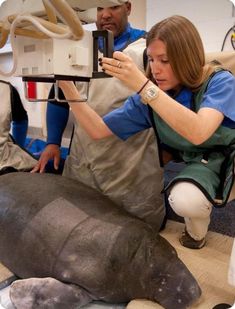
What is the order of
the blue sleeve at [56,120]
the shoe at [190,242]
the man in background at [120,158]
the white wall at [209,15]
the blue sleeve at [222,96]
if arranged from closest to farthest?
the blue sleeve at [222,96] < the shoe at [190,242] < the man in background at [120,158] < the blue sleeve at [56,120] < the white wall at [209,15]

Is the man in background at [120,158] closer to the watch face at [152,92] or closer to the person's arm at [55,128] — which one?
the person's arm at [55,128]

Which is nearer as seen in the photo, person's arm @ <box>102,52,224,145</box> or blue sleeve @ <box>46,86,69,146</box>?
person's arm @ <box>102,52,224,145</box>

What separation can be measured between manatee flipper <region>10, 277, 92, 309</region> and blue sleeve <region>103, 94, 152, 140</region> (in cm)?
59

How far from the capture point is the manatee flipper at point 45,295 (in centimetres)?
79

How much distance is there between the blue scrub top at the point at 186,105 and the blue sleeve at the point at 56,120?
398 millimetres

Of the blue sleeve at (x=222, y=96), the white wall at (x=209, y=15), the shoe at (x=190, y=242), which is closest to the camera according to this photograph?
the blue sleeve at (x=222, y=96)

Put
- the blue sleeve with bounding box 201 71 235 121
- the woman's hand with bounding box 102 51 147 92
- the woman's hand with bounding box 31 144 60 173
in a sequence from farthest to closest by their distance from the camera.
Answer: the woman's hand with bounding box 31 144 60 173
the blue sleeve with bounding box 201 71 235 121
the woman's hand with bounding box 102 51 147 92

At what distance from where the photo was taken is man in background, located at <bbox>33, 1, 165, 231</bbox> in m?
1.25

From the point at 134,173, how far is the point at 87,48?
641 millimetres

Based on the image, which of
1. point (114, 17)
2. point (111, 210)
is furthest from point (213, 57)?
point (111, 210)

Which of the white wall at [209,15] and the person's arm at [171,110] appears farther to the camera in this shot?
the white wall at [209,15]

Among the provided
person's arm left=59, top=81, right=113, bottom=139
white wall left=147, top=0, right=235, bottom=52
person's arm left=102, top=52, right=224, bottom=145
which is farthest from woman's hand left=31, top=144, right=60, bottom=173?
white wall left=147, top=0, right=235, bottom=52

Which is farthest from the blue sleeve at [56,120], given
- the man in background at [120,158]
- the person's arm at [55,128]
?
the man in background at [120,158]

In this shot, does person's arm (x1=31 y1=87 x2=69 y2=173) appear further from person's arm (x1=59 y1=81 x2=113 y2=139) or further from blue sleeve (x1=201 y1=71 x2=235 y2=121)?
blue sleeve (x1=201 y1=71 x2=235 y2=121)
